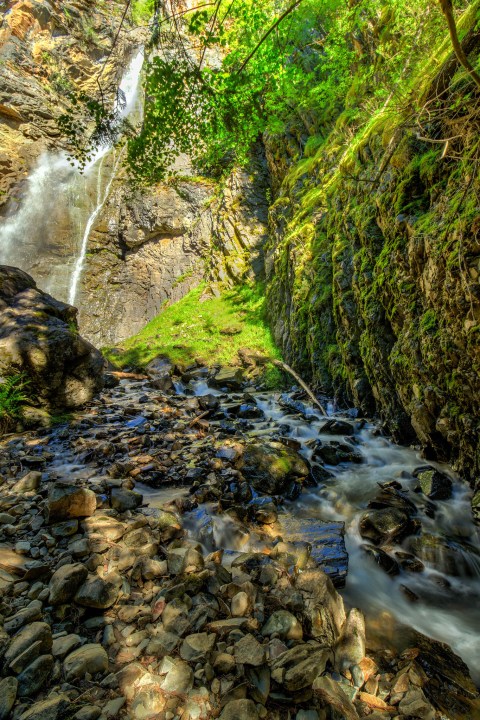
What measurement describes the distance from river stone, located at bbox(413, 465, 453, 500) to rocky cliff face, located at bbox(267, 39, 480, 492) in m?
0.28

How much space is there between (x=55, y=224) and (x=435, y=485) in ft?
82.5

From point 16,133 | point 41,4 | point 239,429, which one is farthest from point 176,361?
point 41,4

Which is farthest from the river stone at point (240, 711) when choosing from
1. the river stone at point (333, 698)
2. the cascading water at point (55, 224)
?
the cascading water at point (55, 224)

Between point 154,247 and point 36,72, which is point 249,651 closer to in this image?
point 154,247

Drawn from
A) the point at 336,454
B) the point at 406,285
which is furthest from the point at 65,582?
the point at 406,285

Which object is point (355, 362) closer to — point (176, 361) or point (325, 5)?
point (176, 361)

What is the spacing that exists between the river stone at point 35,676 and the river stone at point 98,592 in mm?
426

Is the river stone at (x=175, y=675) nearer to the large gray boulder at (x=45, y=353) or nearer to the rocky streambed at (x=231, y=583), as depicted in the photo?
the rocky streambed at (x=231, y=583)

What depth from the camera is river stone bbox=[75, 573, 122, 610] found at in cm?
203

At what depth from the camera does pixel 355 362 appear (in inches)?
275

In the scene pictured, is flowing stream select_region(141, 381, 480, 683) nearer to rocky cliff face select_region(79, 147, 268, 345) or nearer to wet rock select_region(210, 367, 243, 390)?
wet rock select_region(210, 367, 243, 390)

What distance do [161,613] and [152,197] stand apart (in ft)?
76.8

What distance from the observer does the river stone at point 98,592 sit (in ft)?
6.67

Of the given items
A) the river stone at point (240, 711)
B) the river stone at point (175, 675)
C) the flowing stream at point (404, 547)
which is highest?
the river stone at point (240, 711)
